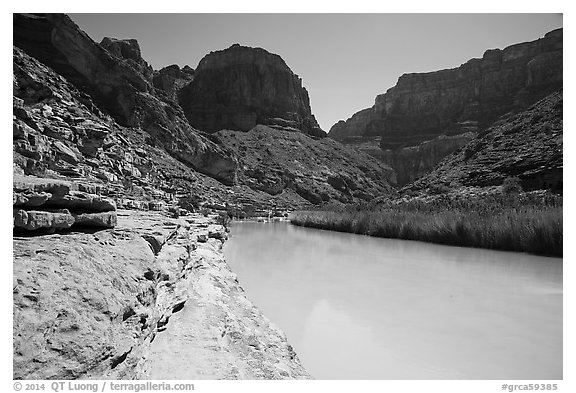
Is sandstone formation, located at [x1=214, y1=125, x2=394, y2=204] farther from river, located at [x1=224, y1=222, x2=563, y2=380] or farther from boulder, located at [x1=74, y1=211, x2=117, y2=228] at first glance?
boulder, located at [x1=74, y1=211, x2=117, y2=228]

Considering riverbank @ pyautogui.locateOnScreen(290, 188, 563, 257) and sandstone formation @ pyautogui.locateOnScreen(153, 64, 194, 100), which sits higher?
sandstone formation @ pyautogui.locateOnScreen(153, 64, 194, 100)

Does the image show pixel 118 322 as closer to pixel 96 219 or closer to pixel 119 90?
pixel 96 219

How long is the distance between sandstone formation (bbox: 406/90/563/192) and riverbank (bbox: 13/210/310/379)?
10.8 meters

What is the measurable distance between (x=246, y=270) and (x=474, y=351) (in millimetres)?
3642

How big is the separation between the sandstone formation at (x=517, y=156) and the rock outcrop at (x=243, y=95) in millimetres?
38572

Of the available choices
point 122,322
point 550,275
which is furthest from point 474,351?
point 550,275

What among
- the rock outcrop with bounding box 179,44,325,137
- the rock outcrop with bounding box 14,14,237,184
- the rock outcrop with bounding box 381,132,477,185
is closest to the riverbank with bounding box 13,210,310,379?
the rock outcrop with bounding box 14,14,237,184

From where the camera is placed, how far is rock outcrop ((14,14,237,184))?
936 inches

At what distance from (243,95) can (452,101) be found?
49645 mm

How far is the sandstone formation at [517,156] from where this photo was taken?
12.6m

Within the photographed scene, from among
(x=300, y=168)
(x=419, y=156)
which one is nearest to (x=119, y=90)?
(x=300, y=168)

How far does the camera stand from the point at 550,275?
4391 millimetres

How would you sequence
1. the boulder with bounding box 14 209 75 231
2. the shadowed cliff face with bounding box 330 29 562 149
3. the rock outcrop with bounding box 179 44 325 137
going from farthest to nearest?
the shadowed cliff face with bounding box 330 29 562 149, the rock outcrop with bounding box 179 44 325 137, the boulder with bounding box 14 209 75 231

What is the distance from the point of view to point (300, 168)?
157 feet
